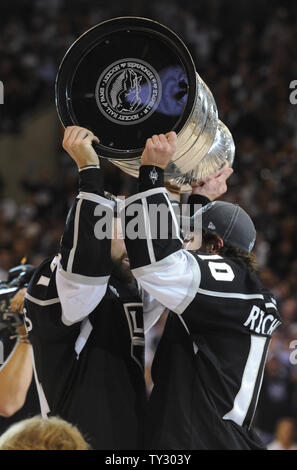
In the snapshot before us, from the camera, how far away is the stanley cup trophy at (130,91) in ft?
8.28

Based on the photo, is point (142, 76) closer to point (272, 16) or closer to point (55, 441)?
point (55, 441)

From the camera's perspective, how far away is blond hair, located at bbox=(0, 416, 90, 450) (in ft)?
5.84

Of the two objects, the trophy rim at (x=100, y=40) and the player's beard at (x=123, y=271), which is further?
the player's beard at (x=123, y=271)

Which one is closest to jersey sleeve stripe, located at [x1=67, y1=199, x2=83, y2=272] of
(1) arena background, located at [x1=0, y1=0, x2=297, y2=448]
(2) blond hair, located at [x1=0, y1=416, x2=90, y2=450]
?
(2) blond hair, located at [x1=0, y1=416, x2=90, y2=450]

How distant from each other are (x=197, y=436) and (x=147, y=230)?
28.0 inches

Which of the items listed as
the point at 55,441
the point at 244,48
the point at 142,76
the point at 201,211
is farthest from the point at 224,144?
the point at 244,48

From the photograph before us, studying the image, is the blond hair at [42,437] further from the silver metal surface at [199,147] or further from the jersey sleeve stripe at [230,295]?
the silver metal surface at [199,147]

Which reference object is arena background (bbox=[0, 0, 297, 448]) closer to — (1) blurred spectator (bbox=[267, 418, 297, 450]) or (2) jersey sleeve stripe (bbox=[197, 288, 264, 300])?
(1) blurred spectator (bbox=[267, 418, 297, 450])

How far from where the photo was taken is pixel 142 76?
8.39 ft

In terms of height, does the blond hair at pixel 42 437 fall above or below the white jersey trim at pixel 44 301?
below

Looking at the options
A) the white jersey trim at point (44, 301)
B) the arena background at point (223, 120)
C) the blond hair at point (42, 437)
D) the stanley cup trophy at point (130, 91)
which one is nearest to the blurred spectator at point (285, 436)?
the arena background at point (223, 120)

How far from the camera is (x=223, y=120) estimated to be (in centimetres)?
859

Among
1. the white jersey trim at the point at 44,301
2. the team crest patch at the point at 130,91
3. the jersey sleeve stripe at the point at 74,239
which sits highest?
the team crest patch at the point at 130,91

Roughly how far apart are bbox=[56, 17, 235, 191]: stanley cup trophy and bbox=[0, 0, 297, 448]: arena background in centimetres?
→ 440
